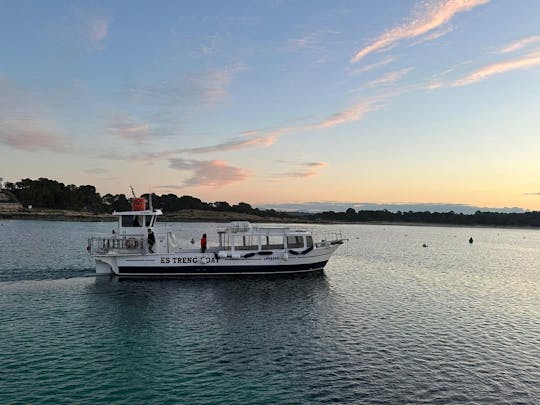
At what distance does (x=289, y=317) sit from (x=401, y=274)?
2887 cm

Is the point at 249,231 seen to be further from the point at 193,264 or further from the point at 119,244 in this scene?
the point at 119,244

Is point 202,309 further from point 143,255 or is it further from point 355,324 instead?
point 143,255

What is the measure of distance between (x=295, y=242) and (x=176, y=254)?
13707mm

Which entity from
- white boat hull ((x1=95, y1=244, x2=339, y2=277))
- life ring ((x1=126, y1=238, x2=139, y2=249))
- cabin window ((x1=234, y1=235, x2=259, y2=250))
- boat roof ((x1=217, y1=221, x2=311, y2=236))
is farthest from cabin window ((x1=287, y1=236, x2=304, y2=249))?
life ring ((x1=126, y1=238, x2=139, y2=249))

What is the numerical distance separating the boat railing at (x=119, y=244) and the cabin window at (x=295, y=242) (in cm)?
1656

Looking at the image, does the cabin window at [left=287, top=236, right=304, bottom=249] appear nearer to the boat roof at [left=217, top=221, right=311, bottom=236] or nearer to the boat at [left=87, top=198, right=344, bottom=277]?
the boat at [left=87, top=198, right=344, bottom=277]

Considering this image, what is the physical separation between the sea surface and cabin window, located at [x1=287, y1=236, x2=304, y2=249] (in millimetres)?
5361

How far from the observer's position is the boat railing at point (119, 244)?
140 ft

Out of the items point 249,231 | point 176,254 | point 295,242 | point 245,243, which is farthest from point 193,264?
point 295,242

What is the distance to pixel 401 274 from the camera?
5275cm

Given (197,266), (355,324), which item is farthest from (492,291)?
(197,266)

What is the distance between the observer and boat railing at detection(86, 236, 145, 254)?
4275cm

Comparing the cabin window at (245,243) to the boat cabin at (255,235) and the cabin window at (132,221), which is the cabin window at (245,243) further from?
the cabin window at (132,221)

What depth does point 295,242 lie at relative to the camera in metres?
46.4
